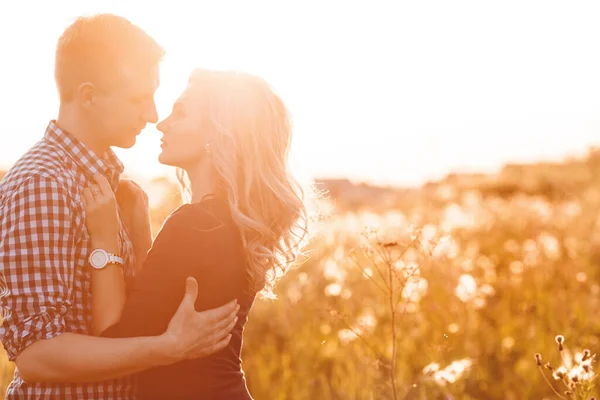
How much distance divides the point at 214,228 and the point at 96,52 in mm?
903

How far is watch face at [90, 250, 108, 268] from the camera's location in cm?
313

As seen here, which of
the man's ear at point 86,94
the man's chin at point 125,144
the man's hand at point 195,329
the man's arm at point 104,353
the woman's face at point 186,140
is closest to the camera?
the man's arm at point 104,353

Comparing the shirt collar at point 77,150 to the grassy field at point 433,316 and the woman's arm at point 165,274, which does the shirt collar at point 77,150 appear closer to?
the woman's arm at point 165,274

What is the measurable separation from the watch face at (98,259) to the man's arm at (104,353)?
0.97ft

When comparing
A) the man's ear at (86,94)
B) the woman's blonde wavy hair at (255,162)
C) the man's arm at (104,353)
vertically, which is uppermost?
the man's ear at (86,94)

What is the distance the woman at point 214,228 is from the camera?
3.17 m

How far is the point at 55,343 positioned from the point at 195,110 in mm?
1285

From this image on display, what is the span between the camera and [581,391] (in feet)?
11.9

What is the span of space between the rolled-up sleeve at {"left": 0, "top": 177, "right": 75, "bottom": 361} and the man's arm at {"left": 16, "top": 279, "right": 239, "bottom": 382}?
Answer: 0.07 m

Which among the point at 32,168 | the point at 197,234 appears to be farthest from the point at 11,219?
the point at 197,234

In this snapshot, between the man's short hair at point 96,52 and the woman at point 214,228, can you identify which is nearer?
the woman at point 214,228

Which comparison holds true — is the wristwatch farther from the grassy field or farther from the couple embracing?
the grassy field

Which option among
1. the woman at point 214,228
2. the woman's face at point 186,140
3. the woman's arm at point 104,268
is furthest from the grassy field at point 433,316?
the woman's arm at point 104,268

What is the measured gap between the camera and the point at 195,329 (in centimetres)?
314
